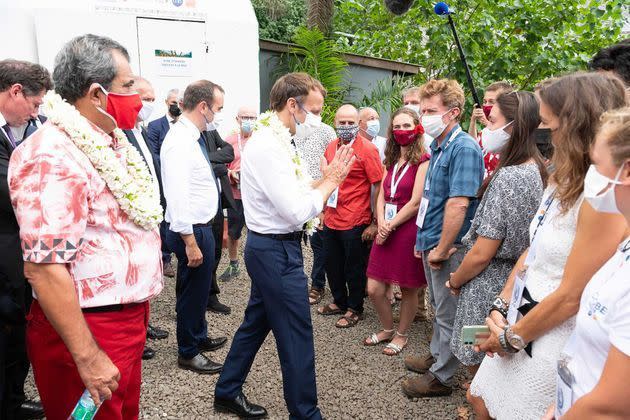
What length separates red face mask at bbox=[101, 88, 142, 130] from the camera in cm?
194

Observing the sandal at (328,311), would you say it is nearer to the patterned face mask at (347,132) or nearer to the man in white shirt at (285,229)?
the patterned face mask at (347,132)

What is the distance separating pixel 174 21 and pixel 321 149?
3.67 meters

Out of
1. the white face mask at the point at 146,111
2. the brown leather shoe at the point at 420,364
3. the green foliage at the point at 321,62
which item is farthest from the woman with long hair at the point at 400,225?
the green foliage at the point at 321,62

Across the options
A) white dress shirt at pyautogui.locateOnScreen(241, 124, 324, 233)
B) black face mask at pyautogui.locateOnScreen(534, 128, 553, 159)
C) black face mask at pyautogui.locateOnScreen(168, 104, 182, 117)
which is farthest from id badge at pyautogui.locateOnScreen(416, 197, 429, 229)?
black face mask at pyautogui.locateOnScreen(168, 104, 182, 117)

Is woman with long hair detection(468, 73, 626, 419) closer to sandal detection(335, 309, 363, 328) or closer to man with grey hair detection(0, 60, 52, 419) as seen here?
man with grey hair detection(0, 60, 52, 419)

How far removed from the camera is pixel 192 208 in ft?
12.1

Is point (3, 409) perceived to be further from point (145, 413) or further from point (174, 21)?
point (174, 21)

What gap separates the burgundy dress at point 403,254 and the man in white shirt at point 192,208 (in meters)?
1.43

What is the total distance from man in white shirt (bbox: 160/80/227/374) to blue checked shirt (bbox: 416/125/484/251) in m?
1.64

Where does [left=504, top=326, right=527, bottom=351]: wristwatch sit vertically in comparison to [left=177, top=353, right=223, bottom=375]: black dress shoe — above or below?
above

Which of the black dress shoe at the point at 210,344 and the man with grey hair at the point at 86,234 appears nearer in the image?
the man with grey hair at the point at 86,234

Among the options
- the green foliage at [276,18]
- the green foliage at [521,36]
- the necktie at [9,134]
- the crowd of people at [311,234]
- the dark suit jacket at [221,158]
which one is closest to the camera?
the crowd of people at [311,234]

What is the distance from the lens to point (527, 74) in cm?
770

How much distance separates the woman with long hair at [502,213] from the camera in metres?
2.54
